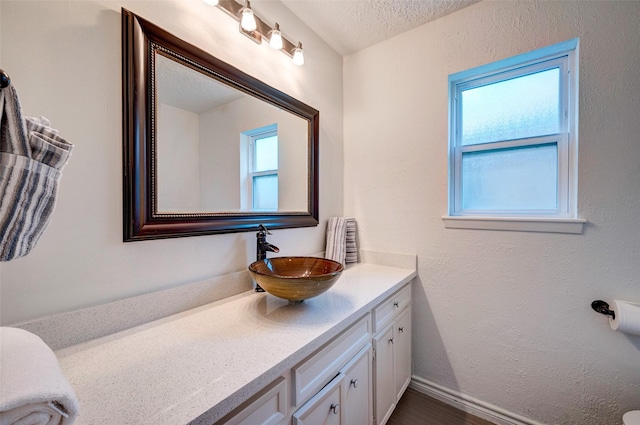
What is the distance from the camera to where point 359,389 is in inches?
41.6

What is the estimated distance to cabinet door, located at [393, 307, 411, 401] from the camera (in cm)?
140

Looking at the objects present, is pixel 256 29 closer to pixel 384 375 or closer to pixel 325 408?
pixel 325 408

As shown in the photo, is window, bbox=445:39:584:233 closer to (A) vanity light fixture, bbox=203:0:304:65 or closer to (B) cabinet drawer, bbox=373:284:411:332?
(B) cabinet drawer, bbox=373:284:411:332

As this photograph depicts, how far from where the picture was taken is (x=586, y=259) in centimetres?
117

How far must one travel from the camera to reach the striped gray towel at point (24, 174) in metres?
0.41

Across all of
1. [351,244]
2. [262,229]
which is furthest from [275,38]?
[351,244]

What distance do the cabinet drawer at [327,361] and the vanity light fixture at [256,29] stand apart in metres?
1.33

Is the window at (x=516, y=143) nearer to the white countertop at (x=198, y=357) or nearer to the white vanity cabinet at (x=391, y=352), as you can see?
the white vanity cabinet at (x=391, y=352)

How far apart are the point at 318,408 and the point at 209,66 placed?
4.42 ft

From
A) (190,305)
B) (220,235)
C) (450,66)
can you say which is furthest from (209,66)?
(450,66)

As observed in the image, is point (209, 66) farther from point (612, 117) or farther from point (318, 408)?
point (612, 117)

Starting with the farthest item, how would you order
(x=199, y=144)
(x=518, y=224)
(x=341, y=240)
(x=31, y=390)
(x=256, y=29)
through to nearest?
(x=341, y=240) → (x=518, y=224) → (x=256, y=29) → (x=199, y=144) → (x=31, y=390)

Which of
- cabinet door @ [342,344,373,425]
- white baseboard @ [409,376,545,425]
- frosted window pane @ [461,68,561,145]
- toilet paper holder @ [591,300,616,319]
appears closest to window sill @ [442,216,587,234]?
toilet paper holder @ [591,300,616,319]

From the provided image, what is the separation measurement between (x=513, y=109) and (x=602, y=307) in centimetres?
105
